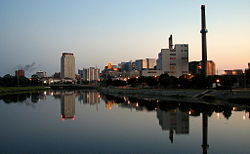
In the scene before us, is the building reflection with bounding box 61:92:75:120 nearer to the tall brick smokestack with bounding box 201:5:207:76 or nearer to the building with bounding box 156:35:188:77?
the tall brick smokestack with bounding box 201:5:207:76

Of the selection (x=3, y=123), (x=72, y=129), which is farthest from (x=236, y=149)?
(x=3, y=123)

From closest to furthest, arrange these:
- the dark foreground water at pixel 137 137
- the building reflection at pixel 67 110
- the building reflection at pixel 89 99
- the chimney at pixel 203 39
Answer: the dark foreground water at pixel 137 137 < the building reflection at pixel 67 110 < the building reflection at pixel 89 99 < the chimney at pixel 203 39

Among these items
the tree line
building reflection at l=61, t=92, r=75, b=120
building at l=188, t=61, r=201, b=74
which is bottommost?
building reflection at l=61, t=92, r=75, b=120

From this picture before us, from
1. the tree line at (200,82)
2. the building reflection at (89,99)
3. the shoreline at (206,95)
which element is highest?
the tree line at (200,82)

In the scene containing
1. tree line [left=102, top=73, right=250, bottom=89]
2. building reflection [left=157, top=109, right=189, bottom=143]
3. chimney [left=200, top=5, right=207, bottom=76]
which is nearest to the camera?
building reflection [left=157, top=109, right=189, bottom=143]

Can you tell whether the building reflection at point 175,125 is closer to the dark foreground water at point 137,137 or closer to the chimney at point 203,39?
the dark foreground water at point 137,137

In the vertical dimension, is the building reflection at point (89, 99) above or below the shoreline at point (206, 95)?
below

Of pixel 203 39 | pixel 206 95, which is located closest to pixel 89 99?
pixel 206 95

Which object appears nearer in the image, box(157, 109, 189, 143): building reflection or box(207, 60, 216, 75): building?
box(157, 109, 189, 143): building reflection

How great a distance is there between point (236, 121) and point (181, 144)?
12.0m

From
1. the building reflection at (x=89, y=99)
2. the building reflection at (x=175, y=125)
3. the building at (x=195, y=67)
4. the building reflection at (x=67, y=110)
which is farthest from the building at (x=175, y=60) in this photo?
the building reflection at (x=175, y=125)

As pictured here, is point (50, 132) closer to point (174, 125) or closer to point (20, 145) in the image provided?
point (20, 145)

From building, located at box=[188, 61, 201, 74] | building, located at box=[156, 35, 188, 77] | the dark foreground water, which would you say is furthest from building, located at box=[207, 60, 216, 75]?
the dark foreground water

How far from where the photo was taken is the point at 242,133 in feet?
70.0
